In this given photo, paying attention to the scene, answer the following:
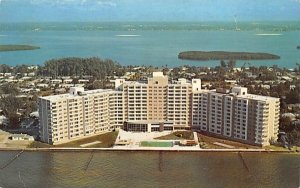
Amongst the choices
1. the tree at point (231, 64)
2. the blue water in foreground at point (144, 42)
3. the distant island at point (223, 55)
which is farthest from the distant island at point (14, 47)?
the tree at point (231, 64)

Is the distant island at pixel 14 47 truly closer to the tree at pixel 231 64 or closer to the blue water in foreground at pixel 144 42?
the blue water in foreground at pixel 144 42

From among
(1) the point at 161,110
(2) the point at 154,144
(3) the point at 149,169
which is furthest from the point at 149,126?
(3) the point at 149,169

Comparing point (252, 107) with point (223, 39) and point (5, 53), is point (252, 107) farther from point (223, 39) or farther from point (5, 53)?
point (5, 53)

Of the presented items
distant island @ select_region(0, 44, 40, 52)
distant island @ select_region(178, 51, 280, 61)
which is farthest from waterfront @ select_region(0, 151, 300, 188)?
distant island @ select_region(0, 44, 40, 52)

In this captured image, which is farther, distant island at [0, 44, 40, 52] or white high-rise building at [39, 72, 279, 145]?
distant island at [0, 44, 40, 52]

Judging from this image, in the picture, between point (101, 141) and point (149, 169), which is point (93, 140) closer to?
point (101, 141)

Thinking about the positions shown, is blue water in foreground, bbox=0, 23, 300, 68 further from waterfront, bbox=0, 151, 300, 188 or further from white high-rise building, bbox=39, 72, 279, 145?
waterfront, bbox=0, 151, 300, 188
